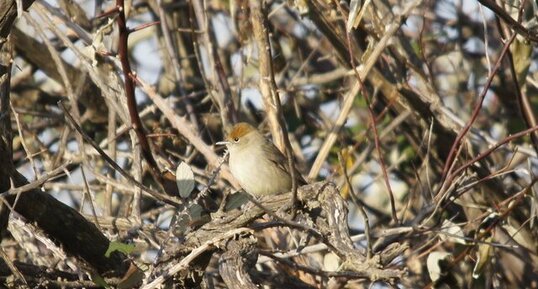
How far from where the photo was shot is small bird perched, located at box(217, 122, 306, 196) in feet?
19.8

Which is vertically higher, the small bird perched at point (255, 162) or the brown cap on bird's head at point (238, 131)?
the brown cap on bird's head at point (238, 131)

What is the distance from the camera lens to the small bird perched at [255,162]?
6.05 metres

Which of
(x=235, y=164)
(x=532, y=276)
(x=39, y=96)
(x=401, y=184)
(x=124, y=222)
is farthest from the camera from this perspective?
(x=401, y=184)

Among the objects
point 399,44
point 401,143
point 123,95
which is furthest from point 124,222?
point 401,143

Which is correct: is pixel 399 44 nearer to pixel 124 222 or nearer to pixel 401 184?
pixel 401 184

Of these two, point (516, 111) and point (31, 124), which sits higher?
point (31, 124)

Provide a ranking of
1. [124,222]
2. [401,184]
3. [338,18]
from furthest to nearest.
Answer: [401,184] < [338,18] < [124,222]

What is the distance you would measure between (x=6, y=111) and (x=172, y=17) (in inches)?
121

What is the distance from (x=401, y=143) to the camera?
6938 mm

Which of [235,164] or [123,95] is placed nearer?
[123,95]

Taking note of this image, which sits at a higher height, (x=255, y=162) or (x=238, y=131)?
(x=238, y=131)

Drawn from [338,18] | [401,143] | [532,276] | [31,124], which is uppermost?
[338,18]

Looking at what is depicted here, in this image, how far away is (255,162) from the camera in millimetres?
6105

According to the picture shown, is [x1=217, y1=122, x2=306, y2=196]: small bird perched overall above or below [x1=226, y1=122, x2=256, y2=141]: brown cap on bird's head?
below
